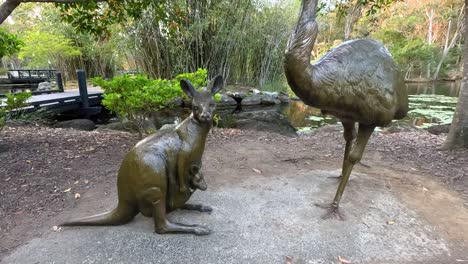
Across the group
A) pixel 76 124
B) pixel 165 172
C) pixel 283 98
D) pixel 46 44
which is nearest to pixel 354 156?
pixel 165 172

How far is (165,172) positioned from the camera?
1959 millimetres

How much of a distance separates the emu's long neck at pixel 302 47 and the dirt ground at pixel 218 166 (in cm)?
158

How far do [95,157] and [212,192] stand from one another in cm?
195

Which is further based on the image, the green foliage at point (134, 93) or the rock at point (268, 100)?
the rock at point (268, 100)

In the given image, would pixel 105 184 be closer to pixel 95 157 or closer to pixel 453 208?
pixel 95 157

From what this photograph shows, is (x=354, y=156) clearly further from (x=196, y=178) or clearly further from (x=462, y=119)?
(x=462, y=119)

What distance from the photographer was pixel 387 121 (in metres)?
2.39

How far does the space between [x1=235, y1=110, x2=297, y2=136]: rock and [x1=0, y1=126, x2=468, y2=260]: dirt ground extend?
0.95m

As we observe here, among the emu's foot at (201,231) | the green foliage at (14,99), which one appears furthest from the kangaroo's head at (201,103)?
the green foliage at (14,99)

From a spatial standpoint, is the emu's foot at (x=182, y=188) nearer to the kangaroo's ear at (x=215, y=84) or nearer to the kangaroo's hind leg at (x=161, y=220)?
the kangaroo's hind leg at (x=161, y=220)

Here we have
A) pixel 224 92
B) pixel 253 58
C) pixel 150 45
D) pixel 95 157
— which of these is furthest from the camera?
pixel 253 58

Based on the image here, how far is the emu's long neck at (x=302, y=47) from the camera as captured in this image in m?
1.96

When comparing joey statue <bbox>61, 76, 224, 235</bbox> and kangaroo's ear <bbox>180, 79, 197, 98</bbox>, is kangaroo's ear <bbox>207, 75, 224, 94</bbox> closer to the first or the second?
joey statue <bbox>61, 76, 224, 235</bbox>

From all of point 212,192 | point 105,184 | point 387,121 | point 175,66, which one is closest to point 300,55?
point 387,121
